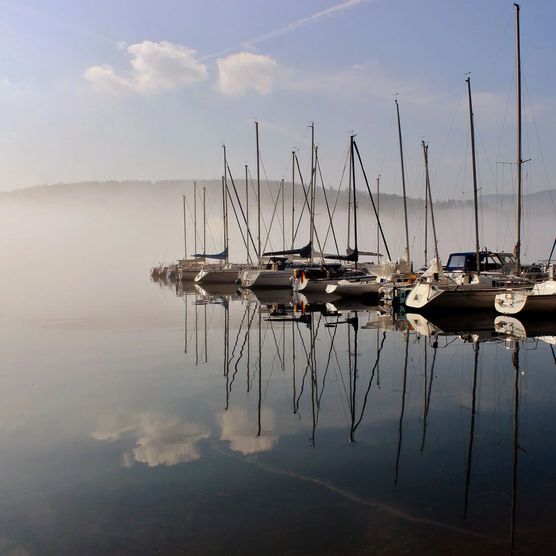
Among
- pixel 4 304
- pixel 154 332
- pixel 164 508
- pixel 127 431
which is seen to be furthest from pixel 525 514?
pixel 4 304

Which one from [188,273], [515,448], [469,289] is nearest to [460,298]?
[469,289]

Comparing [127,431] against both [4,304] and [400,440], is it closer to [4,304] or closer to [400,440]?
[400,440]

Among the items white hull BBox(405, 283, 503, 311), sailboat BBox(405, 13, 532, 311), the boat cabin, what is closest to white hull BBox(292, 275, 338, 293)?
the boat cabin

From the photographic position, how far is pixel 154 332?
27.9 meters

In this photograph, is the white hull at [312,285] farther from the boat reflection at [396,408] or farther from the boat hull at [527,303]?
the boat reflection at [396,408]

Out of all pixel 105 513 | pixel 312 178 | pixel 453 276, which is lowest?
pixel 105 513

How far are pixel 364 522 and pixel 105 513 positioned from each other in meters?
3.07

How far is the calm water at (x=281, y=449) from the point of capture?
7535mm

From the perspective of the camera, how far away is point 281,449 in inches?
420

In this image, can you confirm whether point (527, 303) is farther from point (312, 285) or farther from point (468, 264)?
point (312, 285)

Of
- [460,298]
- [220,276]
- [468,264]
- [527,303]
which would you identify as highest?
[468,264]

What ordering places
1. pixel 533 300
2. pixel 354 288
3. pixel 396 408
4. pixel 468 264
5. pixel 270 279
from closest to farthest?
pixel 396 408, pixel 533 300, pixel 468 264, pixel 354 288, pixel 270 279

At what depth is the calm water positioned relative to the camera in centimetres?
754

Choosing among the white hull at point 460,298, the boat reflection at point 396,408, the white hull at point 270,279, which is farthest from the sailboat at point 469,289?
the white hull at point 270,279
